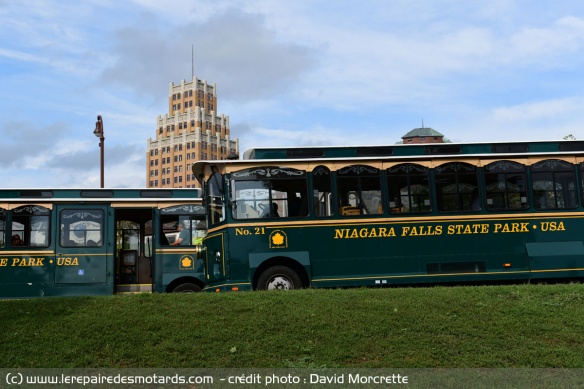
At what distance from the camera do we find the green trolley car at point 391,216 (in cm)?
1326

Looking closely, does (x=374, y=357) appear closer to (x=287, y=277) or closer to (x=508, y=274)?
(x=287, y=277)

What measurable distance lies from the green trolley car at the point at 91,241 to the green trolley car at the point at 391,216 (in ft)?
9.21

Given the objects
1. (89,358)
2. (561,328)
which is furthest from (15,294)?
(561,328)

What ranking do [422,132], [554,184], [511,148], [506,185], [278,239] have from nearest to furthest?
1. [278,239]
2. [506,185]
3. [554,184]
4. [511,148]
5. [422,132]

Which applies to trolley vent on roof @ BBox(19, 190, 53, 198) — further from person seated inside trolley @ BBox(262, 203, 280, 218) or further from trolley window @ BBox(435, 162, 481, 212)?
trolley window @ BBox(435, 162, 481, 212)

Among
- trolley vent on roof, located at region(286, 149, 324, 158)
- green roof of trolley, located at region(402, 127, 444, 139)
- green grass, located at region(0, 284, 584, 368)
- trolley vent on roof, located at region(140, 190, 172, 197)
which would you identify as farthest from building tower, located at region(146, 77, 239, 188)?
green grass, located at region(0, 284, 584, 368)

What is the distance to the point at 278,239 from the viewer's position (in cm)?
1324

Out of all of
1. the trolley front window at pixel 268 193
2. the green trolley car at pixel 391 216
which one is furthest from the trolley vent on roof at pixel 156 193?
the trolley front window at pixel 268 193

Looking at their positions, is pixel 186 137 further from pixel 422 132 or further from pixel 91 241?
pixel 91 241

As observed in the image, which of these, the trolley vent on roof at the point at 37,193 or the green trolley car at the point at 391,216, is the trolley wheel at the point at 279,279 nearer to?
the green trolley car at the point at 391,216

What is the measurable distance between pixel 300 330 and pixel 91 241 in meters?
9.31

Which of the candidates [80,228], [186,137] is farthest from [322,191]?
[186,137]

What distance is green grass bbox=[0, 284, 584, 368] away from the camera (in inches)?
321

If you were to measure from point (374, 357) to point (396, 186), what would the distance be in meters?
6.13
